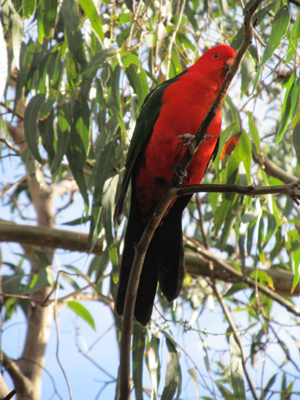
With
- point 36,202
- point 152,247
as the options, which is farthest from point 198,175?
point 36,202

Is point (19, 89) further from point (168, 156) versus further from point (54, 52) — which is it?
point (168, 156)

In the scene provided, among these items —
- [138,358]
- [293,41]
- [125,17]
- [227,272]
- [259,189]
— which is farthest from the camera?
[227,272]

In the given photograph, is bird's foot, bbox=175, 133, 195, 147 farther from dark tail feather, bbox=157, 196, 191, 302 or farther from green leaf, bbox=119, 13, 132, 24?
green leaf, bbox=119, 13, 132, 24

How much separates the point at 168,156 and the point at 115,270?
0.68m

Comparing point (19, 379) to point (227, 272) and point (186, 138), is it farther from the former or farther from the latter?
point (186, 138)

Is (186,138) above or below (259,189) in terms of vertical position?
above

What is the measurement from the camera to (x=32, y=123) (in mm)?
1919

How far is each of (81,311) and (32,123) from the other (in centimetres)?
154

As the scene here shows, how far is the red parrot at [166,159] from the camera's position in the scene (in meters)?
1.66

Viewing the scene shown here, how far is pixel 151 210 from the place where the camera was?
6.30 feet

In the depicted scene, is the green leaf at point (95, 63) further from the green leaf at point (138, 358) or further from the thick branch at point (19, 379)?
the thick branch at point (19, 379)

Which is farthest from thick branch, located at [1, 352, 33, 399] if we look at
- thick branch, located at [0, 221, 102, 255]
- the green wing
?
the green wing

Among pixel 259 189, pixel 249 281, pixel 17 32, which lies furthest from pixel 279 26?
pixel 249 281

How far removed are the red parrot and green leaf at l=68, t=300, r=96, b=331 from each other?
49.2 inches
